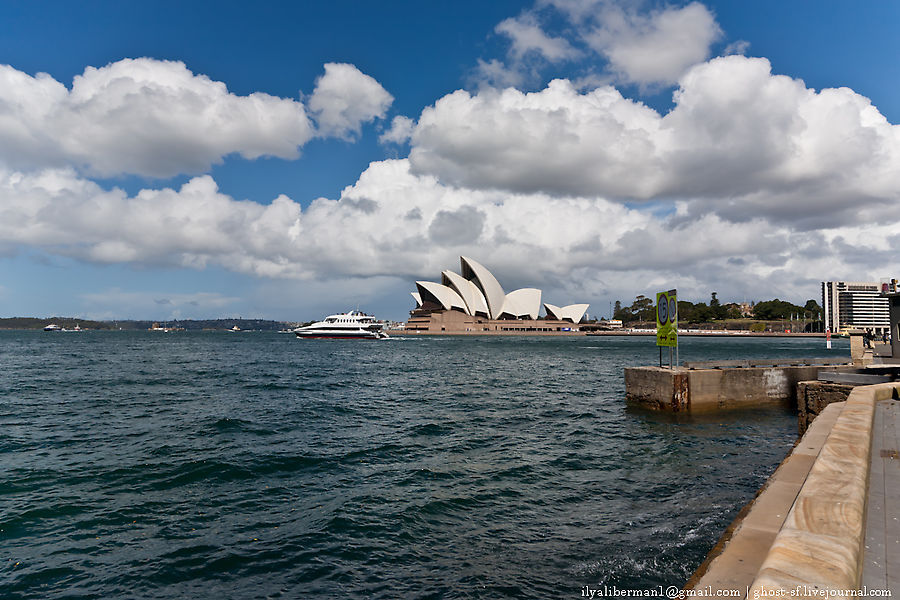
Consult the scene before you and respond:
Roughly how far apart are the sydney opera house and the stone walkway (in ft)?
413

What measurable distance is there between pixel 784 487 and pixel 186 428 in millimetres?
16235

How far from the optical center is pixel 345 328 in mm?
113000

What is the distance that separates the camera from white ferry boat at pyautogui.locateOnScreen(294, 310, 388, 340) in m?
112

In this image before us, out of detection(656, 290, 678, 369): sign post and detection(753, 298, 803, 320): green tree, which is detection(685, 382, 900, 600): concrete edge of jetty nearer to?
detection(656, 290, 678, 369): sign post

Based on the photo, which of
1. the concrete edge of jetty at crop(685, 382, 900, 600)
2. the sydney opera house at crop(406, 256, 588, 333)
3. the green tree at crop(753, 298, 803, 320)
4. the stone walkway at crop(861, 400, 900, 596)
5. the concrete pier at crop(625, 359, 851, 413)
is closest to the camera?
the concrete edge of jetty at crop(685, 382, 900, 600)

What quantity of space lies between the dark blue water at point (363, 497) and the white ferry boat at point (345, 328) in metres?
91.2

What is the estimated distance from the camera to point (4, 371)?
36.8m

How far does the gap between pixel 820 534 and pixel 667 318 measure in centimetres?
2046

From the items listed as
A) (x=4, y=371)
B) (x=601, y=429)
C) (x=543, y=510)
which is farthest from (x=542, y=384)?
(x=4, y=371)

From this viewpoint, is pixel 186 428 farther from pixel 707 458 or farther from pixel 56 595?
pixel 707 458

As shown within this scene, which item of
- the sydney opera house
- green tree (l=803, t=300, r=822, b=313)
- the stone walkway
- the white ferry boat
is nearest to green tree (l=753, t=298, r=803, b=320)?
green tree (l=803, t=300, r=822, b=313)

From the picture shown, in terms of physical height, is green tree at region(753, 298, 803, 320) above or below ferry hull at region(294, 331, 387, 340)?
above

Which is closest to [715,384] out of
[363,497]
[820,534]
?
[363,497]

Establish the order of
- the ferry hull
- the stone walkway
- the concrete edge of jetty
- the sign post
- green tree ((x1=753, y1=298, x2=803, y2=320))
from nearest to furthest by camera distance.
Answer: the concrete edge of jetty < the stone walkway < the sign post < the ferry hull < green tree ((x1=753, y1=298, x2=803, y2=320))
